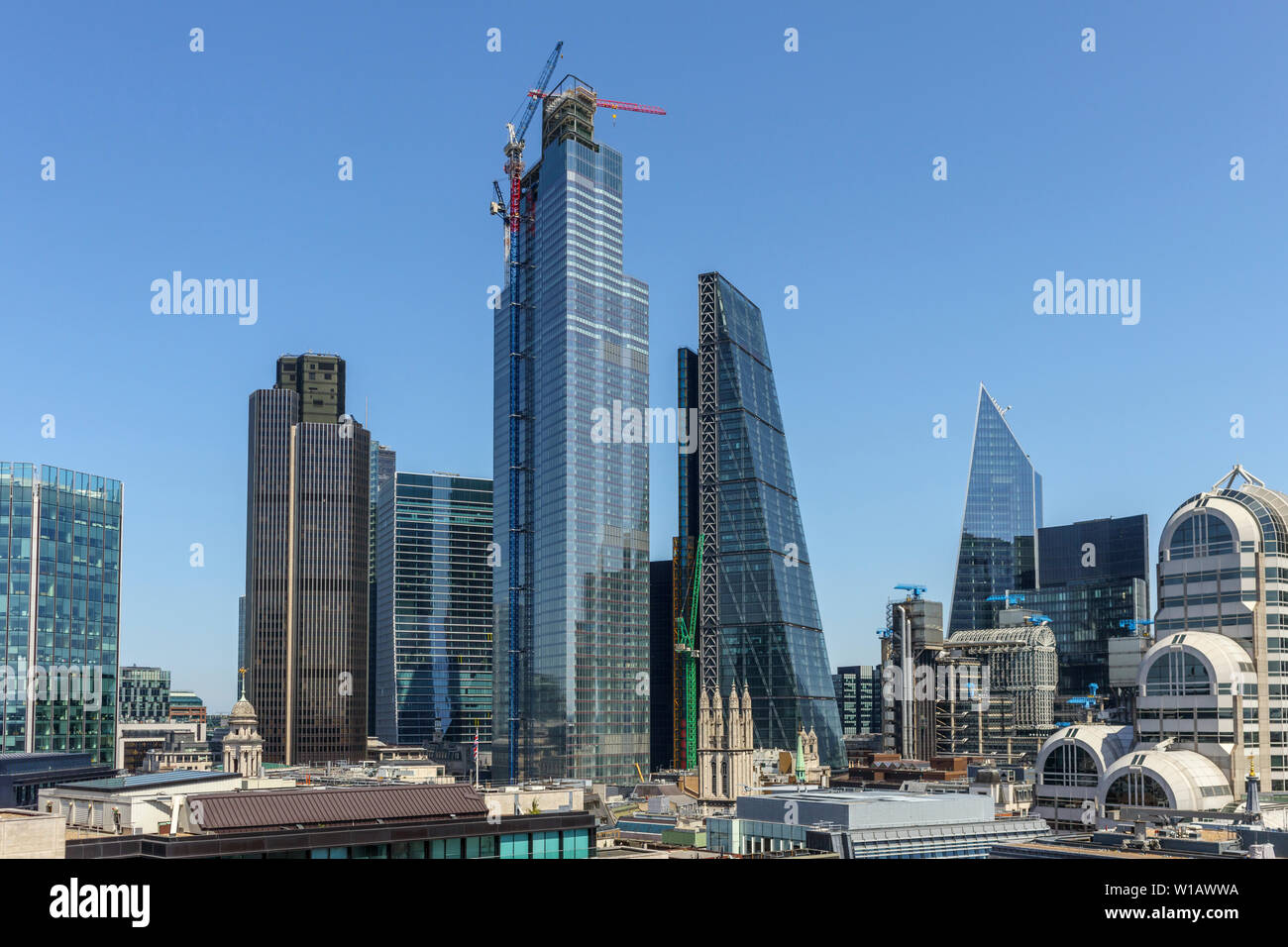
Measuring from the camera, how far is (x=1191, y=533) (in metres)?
154

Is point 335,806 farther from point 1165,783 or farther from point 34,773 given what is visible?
point 34,773

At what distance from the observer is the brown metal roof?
76.8 m

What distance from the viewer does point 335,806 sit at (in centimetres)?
8038

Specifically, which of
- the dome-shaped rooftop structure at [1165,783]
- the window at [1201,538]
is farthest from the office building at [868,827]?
the window at [1201,538]

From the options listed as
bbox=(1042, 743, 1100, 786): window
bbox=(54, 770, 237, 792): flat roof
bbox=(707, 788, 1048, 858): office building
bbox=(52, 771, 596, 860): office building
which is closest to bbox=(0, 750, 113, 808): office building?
bbox=(54, 770, 237, 792): flat roof

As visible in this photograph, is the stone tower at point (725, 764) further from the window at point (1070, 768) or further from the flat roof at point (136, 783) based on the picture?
the flat roof at point (136, 783)

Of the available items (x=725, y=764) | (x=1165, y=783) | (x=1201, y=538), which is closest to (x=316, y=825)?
(x=1165, y=783)

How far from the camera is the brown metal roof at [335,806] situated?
7681 centimetres

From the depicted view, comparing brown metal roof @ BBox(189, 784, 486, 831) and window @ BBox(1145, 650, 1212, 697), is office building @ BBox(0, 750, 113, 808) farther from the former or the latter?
window @ BBox(1145, 650, 1212, 697)
